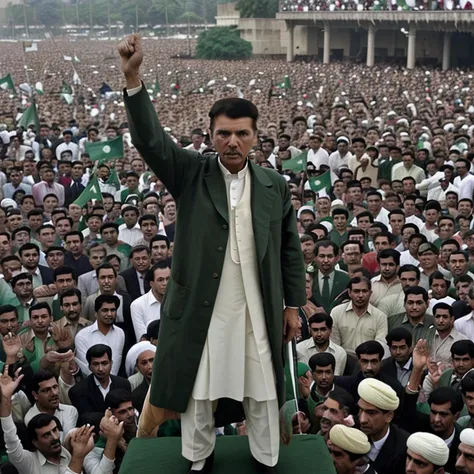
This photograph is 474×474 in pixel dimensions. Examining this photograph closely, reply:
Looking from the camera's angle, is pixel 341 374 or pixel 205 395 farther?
pixel 341 374

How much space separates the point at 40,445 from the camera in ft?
14.9

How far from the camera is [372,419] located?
4.55m

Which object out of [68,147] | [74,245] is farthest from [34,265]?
[68,147]

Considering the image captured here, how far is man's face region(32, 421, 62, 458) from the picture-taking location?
4.52 meters

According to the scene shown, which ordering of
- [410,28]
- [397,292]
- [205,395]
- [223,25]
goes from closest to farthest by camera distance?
[205,395] < [397,292] < [410,28] < [223,25]

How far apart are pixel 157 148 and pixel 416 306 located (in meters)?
3.14

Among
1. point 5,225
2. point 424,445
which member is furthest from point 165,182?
point 5,225

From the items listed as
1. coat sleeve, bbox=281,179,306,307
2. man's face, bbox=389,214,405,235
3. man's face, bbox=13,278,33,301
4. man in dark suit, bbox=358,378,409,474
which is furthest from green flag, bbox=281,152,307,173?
coat sleeve, bbox=281,179,306,307

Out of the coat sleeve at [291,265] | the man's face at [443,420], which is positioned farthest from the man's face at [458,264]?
the coat sleeve at [291,265]

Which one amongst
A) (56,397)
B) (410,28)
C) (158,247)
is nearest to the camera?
(56,397)

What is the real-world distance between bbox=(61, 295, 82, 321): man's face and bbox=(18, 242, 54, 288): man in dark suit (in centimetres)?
113

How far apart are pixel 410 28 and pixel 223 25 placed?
21.5m

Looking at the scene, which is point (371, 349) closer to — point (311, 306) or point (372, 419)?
point (372, 419)

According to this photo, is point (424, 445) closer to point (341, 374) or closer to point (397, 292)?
point (341, 374)
